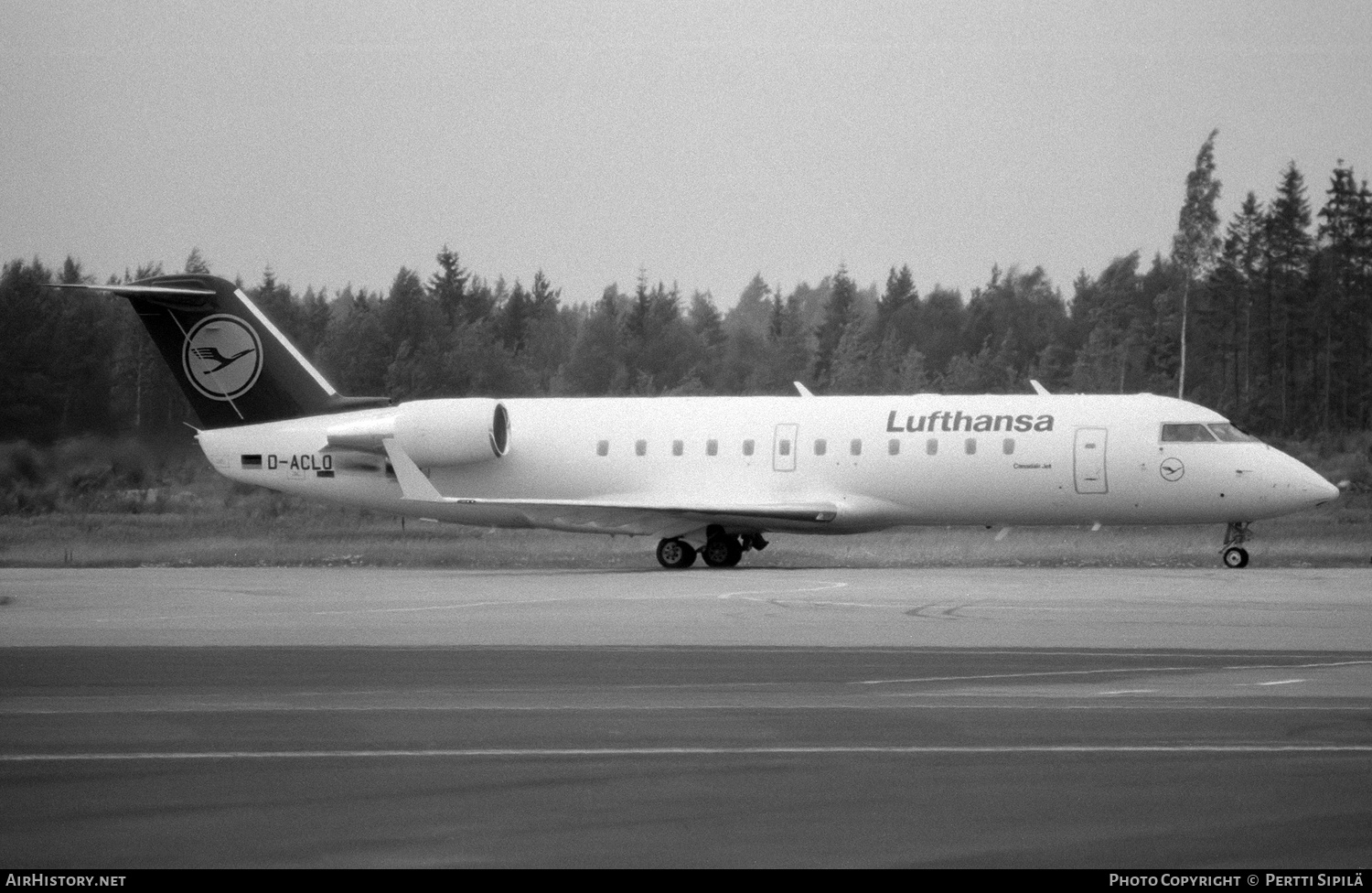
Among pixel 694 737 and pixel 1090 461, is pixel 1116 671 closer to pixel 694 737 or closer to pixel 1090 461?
pixel 694 737

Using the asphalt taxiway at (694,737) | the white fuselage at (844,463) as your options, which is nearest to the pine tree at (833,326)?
the white fuselage at (844,463)

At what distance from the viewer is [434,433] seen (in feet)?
107

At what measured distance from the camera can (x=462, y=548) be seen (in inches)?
1414

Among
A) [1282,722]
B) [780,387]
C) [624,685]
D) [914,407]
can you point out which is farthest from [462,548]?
[780,387]

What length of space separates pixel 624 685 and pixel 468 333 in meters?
50.1

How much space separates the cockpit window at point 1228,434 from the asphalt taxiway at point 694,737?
28.5ft

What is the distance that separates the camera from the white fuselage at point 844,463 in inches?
1165

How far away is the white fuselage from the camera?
29.6 meters

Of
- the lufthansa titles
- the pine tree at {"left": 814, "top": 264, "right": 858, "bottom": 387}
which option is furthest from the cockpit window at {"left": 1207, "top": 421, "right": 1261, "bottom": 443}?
the pine tree at {"left": 814, "top": 264, "right": 858, "bottom": 387}

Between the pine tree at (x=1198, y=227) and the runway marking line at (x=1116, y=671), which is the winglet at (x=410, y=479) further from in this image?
the pine tree at (x=1198, y=227)

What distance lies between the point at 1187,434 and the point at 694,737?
20782mm

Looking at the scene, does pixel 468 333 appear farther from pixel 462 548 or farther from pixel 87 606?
pixel 87 606

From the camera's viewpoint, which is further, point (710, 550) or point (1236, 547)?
point (710, 550)

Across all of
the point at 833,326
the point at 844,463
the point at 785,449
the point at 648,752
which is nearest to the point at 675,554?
the point at 785,449
